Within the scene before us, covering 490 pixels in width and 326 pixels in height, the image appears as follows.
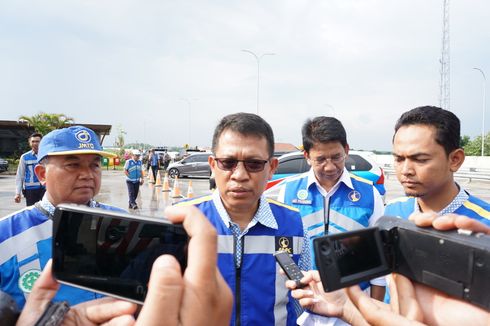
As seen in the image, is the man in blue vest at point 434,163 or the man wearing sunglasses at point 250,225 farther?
the man in blue vest at point 434,163

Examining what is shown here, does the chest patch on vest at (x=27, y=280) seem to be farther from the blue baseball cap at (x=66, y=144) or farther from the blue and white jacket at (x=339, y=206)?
the blue and white jacket at (x=339, y=206)

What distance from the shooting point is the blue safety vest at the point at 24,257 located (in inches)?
65.7

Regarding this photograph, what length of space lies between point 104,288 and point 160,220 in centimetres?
29

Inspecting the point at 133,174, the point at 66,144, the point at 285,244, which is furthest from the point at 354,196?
the point at 133,174

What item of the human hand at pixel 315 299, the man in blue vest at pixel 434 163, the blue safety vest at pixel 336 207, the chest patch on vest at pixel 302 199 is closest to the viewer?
the human hand at pixel 315 299

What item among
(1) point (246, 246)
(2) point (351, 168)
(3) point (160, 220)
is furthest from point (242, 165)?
(2) point (351, 168)

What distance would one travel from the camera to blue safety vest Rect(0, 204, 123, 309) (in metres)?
1.67

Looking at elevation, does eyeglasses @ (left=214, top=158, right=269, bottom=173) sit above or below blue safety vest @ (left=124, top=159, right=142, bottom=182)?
above

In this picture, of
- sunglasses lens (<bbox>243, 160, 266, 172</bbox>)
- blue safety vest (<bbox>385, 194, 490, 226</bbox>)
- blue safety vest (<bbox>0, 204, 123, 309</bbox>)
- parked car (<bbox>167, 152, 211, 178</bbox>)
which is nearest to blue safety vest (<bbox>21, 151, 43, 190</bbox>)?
blue safety vest (<bbox>0, 204, 123, 309</bbox>)

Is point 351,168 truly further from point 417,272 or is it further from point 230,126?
point 417,272

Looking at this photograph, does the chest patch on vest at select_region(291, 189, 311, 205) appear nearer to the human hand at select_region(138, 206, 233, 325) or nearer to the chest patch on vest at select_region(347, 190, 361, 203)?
the chest patch on vest at select_region(347, 190, 361, 203)

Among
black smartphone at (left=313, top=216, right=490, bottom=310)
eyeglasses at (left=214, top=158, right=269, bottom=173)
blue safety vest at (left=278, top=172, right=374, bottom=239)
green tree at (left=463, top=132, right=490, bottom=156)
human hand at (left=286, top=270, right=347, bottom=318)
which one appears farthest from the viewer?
green tree at (left=463, top=132, right=490, bottom=156)

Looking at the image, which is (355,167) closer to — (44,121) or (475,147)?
(44,121)

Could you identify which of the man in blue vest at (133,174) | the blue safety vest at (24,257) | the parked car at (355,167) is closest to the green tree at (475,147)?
the parked car at (355,167)
